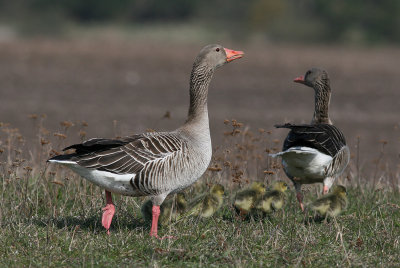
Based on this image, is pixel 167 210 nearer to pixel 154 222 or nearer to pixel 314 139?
pixel 154 222

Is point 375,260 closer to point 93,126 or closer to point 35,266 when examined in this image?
point 35,266

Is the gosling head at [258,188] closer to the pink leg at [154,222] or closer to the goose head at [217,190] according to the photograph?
the goose head at [217,190]

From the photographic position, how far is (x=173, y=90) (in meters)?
27.0

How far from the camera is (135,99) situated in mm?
24719

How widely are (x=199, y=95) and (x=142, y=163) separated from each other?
1399 mm

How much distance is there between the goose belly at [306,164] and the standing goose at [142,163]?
1297 mm

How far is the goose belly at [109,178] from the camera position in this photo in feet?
22.9

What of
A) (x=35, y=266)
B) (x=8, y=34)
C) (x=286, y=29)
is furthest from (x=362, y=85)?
(x=286, y=29)

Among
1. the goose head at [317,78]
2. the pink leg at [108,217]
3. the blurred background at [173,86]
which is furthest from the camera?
the blurred background at [173,86]

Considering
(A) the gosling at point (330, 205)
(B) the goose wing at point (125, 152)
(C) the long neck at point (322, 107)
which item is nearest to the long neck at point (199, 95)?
(B) the goose wing at point (125, 152)

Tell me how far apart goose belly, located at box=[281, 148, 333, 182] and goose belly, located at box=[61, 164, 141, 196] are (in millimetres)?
2159

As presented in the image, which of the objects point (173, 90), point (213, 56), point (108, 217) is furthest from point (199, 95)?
point (173, 90)

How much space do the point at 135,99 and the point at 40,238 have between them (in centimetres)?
1811

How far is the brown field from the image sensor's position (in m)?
19.5
